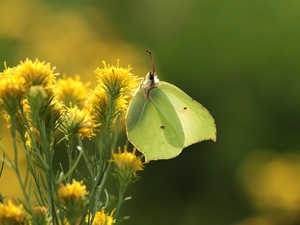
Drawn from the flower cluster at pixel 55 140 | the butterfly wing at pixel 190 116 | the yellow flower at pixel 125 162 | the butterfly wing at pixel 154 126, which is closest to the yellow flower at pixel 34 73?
the flower cluster at pixel 55 140

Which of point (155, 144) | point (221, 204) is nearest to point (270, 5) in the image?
point (221, 204)

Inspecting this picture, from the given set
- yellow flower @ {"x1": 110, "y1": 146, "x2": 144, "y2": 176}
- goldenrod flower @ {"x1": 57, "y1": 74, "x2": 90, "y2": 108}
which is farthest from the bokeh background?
yellow flower @ {"x1": 110, "y1": 146, "x2": 144, "y2": 176}

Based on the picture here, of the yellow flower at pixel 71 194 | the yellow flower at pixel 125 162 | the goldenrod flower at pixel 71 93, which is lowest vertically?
the yellow flower at pixel 71 194

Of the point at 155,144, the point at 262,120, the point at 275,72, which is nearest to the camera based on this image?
the point at 155,144

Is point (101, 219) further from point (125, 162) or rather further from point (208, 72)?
point (208, 72)

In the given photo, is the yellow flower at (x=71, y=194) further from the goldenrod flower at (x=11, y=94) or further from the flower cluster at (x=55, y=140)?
the goldenrod flower at (x=11, y=94)

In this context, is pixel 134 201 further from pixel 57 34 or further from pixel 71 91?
pixel 71 91

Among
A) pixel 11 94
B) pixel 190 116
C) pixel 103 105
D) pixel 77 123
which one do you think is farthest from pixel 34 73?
pixel 190 116
